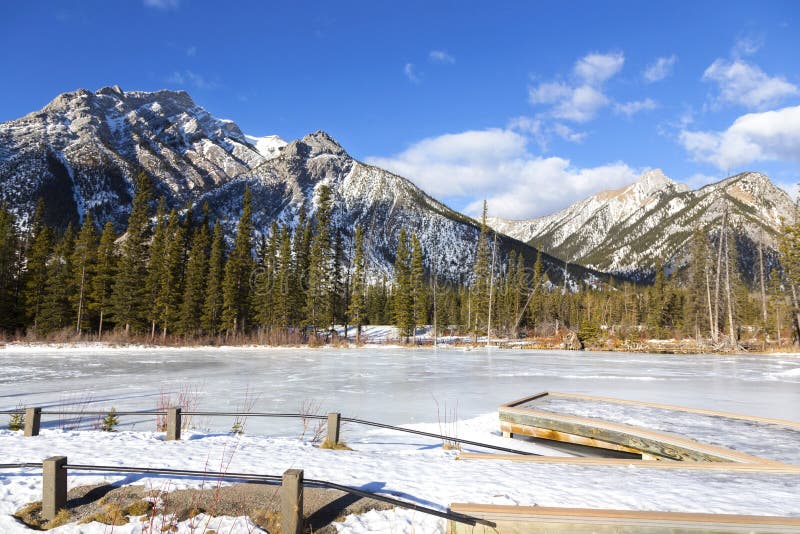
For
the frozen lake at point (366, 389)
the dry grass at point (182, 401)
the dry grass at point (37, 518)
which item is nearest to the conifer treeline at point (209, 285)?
the frozen lake at point (366, 389)

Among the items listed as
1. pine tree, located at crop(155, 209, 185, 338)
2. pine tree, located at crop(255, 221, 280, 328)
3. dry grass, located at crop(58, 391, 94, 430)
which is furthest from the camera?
pine tree, located at crop(255, 221, 280, 328)

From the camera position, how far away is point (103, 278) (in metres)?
44.7

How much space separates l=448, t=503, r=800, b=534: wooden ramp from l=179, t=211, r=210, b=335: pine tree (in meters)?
48.2

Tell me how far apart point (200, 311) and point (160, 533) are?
49428 millimetres

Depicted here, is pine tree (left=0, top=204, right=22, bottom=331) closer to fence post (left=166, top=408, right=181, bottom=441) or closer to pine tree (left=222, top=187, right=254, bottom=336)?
pine tree (left=222, top=187, right=254, bottom=336)

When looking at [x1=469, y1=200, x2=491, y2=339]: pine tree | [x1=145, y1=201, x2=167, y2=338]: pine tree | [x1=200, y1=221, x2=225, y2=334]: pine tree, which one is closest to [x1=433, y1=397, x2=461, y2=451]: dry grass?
[x1=145, y1=201, x2=167, y2=338]: pine tree

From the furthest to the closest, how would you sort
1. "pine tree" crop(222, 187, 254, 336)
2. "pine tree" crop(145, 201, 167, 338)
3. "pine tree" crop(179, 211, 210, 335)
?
"pine tree" crop(222, 187, 254, 336)
"pine tree" crop(179, 211, 210, 335)
"pine tree" crop(145, 201, 167, 338)

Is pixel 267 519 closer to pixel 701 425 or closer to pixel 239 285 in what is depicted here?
pixel 701 425

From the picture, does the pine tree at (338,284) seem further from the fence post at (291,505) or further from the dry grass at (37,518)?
the fence post at (291,505)

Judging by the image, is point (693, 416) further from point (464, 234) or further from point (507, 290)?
point (464, 234)

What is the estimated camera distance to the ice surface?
6.92m

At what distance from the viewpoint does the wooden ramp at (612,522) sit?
11.0 ft

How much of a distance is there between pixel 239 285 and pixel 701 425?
48.8 m

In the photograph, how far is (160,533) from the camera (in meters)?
3.91
